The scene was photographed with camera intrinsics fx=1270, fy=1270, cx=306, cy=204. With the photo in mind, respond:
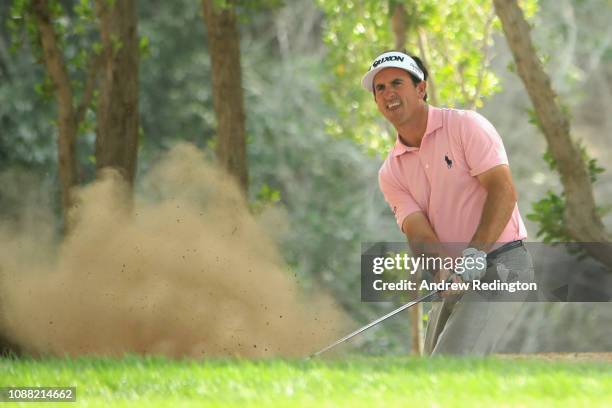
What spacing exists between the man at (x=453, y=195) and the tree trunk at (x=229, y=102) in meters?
5.40

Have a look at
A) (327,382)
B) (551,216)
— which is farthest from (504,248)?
(551,216)

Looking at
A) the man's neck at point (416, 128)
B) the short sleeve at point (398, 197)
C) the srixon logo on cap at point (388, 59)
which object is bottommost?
the short sleeve at point (398, 197)

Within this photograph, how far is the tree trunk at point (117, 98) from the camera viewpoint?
11531 millimetres

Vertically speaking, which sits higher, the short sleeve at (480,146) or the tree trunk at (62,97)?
the tree trunk at (62,97)

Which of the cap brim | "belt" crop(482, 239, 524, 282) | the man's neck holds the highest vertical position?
the cap brim

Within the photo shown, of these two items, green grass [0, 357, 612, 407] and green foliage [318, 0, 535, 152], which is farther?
green foliage [318, 0, 535, 152]

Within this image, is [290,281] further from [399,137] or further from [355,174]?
[355,174]

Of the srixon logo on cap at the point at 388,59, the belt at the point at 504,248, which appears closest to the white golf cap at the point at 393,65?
the srixon logo on cap at the point at 388,59

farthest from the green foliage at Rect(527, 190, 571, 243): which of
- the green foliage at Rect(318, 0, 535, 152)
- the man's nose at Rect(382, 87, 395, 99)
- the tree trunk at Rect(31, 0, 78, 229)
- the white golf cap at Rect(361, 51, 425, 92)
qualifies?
the tree trunk at Rect(31, 0, 78, 229)

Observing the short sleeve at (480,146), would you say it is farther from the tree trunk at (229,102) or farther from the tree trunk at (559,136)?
the tree trunk at (229,102)

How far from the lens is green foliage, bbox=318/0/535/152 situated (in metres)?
15.0

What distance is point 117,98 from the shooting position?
11.5 metres

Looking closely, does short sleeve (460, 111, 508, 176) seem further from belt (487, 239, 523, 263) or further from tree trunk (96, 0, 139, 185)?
tree trunk (96, 0, 139, 185)

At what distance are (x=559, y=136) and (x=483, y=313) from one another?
4214 mm
